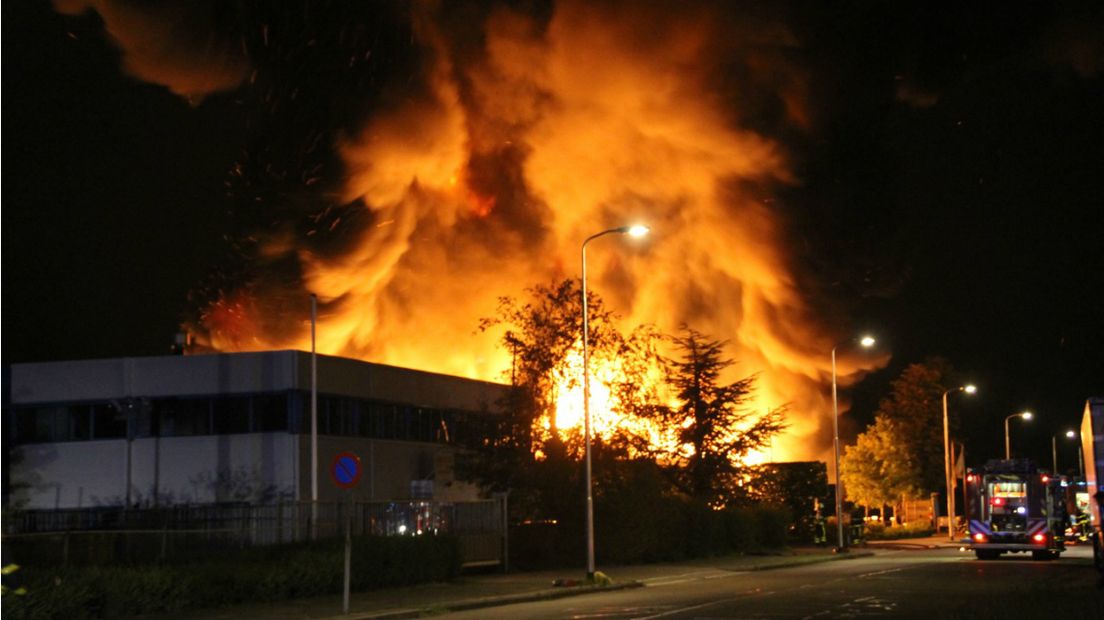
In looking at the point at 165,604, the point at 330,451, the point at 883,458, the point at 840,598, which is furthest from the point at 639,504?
the point at 883,458

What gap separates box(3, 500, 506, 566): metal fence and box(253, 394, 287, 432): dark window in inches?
245

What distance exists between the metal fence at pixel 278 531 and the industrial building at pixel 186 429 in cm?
579

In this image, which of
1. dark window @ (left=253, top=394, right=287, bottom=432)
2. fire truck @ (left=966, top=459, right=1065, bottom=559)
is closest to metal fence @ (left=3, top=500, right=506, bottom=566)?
dark window @ (left=253, top=394, right=287, bottom=432)

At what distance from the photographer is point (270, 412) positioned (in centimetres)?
4603

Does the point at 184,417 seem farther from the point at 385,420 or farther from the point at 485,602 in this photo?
the point at 485,602

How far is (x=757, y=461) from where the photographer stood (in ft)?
202

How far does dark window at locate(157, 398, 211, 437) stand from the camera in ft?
152

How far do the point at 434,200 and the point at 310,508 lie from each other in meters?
38.4

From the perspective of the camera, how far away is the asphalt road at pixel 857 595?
67.3 ft

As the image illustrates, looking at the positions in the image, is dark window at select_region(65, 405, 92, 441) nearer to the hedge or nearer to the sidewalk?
the sidewalk

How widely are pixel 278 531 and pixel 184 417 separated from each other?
17749mm

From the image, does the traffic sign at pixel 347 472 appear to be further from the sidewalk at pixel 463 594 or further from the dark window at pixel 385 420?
the dark window at pixel 385 420

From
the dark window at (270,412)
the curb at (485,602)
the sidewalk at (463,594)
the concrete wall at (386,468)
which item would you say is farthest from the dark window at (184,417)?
the curb at (485,602)

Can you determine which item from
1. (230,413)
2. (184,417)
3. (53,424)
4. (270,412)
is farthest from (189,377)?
(53,424)
